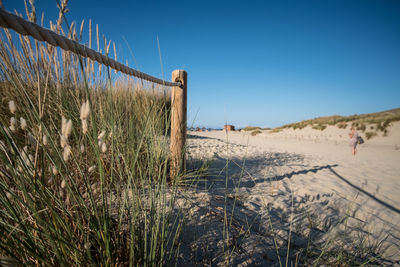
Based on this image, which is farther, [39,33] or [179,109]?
[179,109]

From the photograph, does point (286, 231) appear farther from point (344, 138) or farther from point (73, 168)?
point (344, 138)

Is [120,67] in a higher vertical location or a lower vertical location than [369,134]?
higher

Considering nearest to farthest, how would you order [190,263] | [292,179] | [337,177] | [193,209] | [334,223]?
[190,263] < [193,209] < [334,223] < [292,179] < [337,177]

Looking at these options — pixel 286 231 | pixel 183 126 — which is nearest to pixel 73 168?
pixel 183 126

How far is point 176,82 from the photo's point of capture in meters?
1.97

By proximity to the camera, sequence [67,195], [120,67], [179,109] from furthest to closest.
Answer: [179,109] < [120,67] < [67,195]

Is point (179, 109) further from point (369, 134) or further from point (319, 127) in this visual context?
point (319, 127)

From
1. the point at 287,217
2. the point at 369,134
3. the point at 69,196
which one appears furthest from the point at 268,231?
the point at 369,134

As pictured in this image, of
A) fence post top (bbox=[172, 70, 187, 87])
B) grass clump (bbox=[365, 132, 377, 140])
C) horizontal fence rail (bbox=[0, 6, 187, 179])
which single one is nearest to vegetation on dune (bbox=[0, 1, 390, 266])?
horizontal fence rail (bbox=[0, 6, 187, 179])

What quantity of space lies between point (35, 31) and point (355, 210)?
2.97 meters

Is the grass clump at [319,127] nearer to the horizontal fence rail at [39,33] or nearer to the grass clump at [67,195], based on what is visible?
the grass clump at [67,195]

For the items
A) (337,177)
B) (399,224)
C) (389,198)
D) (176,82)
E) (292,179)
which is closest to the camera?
(399,224)

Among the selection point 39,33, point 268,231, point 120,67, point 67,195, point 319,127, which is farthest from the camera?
point 319,127

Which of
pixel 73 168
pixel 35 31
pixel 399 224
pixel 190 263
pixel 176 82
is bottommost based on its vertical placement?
pixel 399 224
